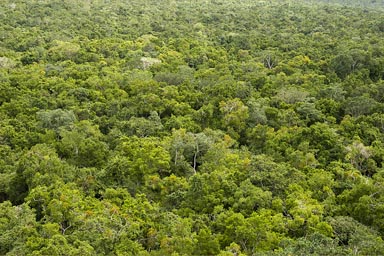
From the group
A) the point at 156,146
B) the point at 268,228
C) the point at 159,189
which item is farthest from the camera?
the point at 156,146

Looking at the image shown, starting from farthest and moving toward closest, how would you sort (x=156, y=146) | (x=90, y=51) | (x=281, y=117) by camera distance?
1. (x=90, y=51)
2. (x=281, y=117)
3. (x=156, y=146)

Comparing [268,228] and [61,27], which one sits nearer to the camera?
[268,228]

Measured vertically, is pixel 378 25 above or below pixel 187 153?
above

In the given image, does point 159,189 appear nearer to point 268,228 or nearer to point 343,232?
point 268,228

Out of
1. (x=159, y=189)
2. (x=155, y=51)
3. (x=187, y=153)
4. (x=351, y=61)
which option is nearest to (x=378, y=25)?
(x=351, y=61)

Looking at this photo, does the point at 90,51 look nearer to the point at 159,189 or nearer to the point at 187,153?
the point at 187,153

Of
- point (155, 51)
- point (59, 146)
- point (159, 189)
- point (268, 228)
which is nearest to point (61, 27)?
point (155, 51)
